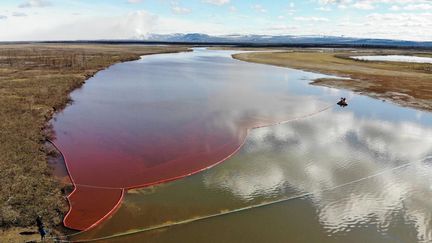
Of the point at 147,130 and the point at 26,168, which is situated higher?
the point at 26,168

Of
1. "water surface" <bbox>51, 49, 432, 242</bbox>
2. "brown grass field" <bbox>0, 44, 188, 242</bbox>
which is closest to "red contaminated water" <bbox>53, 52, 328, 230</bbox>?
"water surface" <bbox>51, 49, 432, 242</bbox>

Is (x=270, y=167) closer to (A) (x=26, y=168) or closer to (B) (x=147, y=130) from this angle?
(B) (x=147, y=130)

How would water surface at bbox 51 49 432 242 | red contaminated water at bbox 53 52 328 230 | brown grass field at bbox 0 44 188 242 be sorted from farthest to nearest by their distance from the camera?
red contaminated water at bbox 53 52 328 230 → water surface at bbox 51 49 432 242 → brown grass field at bbox 0 44 188 242

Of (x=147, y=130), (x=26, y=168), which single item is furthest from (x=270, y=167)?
(x=26, y=168)

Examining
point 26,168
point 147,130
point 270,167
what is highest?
point 26,168

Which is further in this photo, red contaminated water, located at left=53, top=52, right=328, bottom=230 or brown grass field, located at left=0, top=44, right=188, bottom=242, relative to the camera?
red contaminated water, located at left=53, top=52, right=328, bottom=230

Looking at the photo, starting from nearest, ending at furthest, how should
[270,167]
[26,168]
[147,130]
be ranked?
[26,168]
[270,167]
[147,130]

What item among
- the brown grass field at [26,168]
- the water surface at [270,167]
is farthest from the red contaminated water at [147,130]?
the brown grass field at [26,168]

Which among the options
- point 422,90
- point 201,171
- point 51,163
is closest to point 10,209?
point 51,163

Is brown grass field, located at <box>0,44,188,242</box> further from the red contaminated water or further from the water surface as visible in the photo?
the water surface
